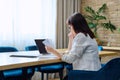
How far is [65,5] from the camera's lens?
5.34m

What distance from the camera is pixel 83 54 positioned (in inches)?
97.6

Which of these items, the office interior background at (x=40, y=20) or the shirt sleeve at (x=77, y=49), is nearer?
the shirt sleeve at (x=77, y=49)

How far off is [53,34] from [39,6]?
70 cm

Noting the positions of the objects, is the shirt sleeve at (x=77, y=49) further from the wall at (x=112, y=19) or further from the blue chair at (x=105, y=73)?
the wall at (x=112, y=19)

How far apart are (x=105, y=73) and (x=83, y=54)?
15.4 inches

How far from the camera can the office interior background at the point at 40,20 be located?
4.50 metres

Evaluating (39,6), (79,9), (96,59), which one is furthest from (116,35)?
(96,59)

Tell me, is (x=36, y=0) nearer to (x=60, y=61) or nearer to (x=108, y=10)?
(x=108, y=10)

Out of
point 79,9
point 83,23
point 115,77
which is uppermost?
point 79,9

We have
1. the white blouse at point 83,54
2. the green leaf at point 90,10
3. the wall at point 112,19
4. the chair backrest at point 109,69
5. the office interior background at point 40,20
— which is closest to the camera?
the chair backrest at point 109,69

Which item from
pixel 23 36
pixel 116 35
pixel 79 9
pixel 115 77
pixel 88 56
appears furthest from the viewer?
pixel 79 9

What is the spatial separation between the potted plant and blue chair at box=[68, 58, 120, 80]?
290 centimetres

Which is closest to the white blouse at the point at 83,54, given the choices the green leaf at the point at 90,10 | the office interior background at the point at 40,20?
the office interior background at the point at 40,20

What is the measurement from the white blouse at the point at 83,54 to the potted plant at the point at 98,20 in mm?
2652
